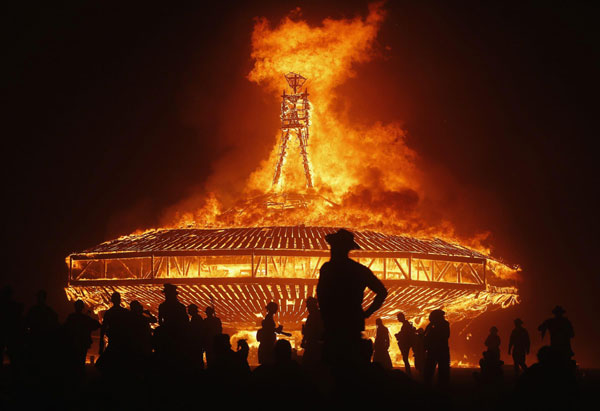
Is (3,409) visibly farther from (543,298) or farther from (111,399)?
(543,298)

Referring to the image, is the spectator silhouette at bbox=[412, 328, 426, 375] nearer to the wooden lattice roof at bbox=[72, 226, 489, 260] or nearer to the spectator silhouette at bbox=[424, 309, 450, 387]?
the wooden lattice roof at bbox=[72, 226, 489, 260]

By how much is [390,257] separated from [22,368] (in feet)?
57.0

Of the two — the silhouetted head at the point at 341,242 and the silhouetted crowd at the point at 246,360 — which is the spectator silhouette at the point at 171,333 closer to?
the silhouetted crowd at the point at 246,360

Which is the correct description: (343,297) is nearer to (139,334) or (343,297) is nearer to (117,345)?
(117,345)

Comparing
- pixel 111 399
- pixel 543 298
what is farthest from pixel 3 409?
pixel 543 298

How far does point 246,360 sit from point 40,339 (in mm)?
3092

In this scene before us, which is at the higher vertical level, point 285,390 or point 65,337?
point 65,337

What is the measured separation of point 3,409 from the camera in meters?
12.0

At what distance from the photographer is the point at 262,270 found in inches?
1267

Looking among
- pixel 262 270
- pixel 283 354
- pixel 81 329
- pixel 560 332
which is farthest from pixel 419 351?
pixel 283 354

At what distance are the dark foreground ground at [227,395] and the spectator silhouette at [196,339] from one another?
2.27 meters

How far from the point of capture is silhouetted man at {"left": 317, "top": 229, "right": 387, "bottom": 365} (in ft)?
34.0

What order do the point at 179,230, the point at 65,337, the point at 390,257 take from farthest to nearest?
the point at 179,230 < the point at 390,257 < the point at 65,337

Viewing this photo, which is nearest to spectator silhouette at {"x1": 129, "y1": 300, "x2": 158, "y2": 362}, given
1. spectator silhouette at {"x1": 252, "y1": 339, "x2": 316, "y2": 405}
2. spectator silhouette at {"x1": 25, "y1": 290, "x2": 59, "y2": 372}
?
spectator silhouette at {"x1": 25, "y1": 290, "x2": 59, "y2": 372}
